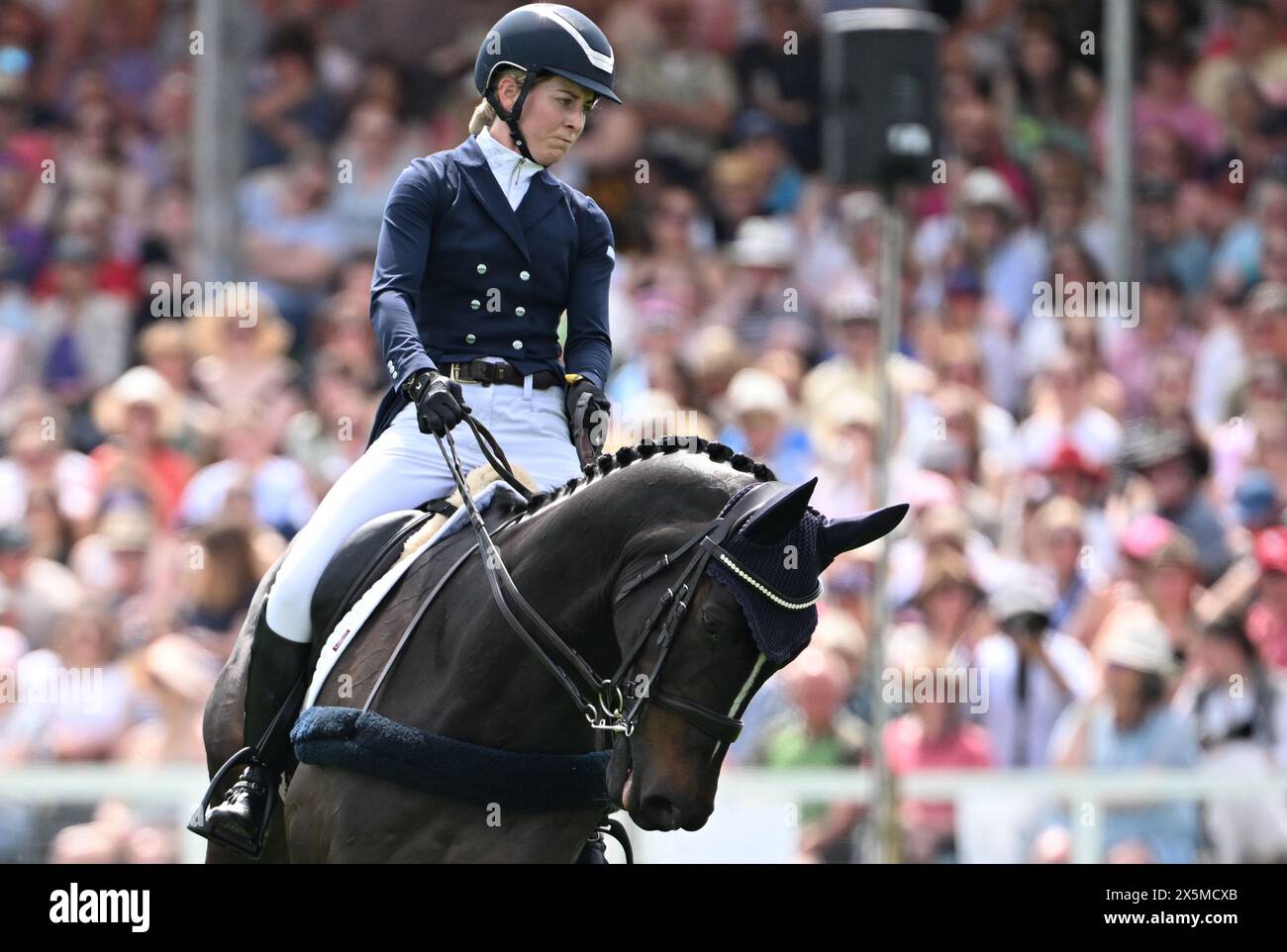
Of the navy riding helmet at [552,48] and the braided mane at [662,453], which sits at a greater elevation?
the navy riding helmet at [552,48]

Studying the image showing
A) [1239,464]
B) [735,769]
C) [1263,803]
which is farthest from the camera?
[1239,464]

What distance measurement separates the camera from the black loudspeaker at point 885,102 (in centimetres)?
1085

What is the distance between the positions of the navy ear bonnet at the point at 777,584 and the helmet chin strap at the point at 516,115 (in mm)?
1520

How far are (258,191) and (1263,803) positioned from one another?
26.4 ft

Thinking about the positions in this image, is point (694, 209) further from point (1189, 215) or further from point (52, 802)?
point (52, 802)

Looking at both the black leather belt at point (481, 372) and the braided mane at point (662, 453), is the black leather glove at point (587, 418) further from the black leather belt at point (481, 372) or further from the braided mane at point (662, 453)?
the braided mane at point (662, 453)

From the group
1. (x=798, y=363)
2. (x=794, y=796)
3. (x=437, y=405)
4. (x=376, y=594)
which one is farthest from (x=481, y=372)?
(x=798, y=363)

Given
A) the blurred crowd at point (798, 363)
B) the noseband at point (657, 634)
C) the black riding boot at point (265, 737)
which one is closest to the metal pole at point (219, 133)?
the blurred crowd at point (798, 363)

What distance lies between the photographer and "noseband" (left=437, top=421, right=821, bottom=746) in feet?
18.5

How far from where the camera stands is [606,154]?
590 inches

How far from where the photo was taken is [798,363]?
535 inches
